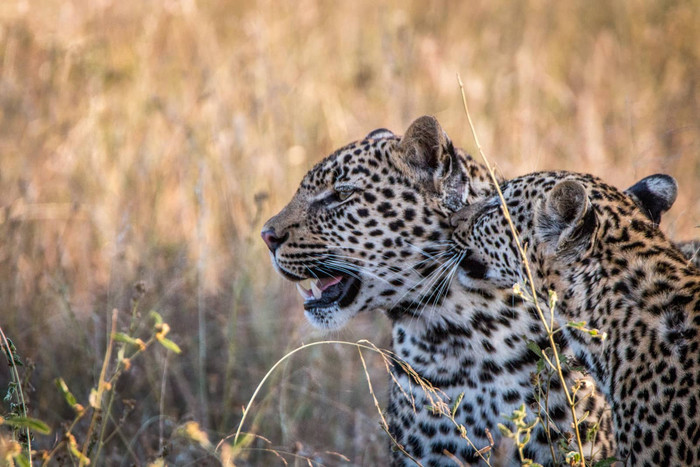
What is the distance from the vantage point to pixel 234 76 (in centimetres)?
943

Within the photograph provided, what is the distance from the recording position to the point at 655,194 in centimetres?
498

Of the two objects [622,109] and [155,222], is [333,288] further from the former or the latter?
[622,109]

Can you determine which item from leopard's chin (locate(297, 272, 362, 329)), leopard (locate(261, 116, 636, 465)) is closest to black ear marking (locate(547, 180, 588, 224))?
leopard (locate(261, 116, 636, 465))

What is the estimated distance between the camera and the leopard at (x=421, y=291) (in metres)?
4.85

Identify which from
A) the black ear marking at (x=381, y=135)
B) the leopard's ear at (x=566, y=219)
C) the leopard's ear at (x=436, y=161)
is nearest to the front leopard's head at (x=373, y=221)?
the leopard's ear at (x=436, y=161)

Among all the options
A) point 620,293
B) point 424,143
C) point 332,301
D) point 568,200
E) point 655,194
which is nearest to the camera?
point 568,200

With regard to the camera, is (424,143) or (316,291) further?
(316,291)

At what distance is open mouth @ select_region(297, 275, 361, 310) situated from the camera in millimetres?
5274

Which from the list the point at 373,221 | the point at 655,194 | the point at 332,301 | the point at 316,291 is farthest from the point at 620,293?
the point at 316,291

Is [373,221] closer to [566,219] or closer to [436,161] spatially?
[436,161]

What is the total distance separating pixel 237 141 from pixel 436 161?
329 centimetres

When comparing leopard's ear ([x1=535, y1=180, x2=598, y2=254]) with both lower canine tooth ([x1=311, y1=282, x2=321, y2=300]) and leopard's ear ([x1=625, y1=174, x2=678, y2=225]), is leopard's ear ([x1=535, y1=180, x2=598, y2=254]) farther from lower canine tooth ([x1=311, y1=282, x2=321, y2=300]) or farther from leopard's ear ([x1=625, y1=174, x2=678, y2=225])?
lower canine tooth ([x1=311, y1=282, x2=321, y2=300])

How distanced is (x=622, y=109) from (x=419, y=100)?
2.26 meters

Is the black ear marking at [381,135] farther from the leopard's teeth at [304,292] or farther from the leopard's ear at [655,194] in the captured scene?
the leopard's ear at [655,194]
